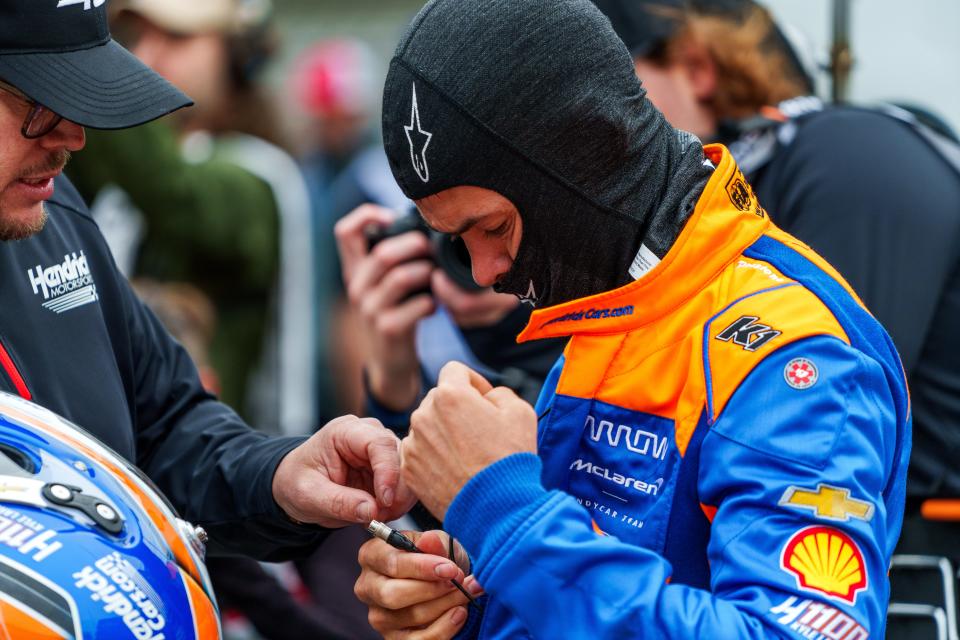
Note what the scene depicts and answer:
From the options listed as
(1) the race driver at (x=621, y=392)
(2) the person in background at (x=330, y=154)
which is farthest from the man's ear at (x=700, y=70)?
(2) the person in background at (x=330, y=154)

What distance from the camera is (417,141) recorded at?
1.99 metres

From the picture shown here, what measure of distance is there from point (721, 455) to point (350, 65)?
8223 millimetres

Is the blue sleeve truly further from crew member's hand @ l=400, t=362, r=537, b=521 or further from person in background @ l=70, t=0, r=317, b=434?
person in background @ l=70, t=0, r=317, b=434

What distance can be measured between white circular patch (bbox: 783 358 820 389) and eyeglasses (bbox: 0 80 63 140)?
1222mm

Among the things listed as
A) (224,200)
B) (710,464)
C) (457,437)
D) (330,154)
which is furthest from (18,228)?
(330,154)

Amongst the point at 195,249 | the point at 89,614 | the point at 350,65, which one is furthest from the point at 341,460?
the point at 350,65

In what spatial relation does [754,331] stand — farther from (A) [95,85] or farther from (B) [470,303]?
(B) [470,303]

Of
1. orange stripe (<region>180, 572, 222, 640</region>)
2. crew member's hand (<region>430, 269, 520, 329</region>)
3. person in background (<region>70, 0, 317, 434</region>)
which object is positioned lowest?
person in background (<region>70, 0, 317, 434</region>)

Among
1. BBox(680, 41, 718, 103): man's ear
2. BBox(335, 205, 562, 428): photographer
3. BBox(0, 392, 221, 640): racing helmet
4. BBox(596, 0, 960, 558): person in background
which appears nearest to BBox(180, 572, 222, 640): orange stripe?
BBox(0, 392, 221, 640): racing helmet

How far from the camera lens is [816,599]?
1653 millimetres

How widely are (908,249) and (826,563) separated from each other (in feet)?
4.16

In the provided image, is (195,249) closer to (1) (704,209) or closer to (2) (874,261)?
(2) (874,261)

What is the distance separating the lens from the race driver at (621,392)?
5.51 ft

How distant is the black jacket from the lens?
2.29 metres
